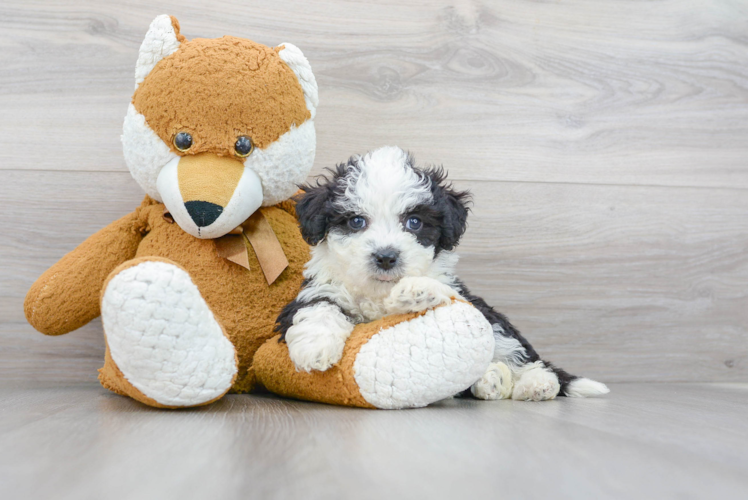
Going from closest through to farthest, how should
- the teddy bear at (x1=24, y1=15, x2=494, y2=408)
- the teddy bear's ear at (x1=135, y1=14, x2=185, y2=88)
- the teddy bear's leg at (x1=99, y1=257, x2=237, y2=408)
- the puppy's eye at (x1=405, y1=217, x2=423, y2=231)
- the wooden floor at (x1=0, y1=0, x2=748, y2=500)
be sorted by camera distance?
the teddy bear's leg at (x1=99, y1=257, x2=237, y2=408), the teddy bear at (x1=24, y1=15, x2=494, y2=408), the puppy's eye at (x1=405, y1=217, x2=423, y2=231), the teddy bear's ear at (x1=135, y1=14, x2=185, y2=88), the wooden floor at (x1=0, y1=0, x2=748, y2=500)

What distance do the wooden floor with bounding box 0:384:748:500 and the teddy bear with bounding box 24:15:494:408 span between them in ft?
0.19

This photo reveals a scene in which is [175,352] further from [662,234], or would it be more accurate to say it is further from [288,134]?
[662,234]

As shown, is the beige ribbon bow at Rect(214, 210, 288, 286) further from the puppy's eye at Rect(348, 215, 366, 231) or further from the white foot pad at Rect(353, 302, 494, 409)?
the white foot pad at Rect(353, 302, 494, 409)

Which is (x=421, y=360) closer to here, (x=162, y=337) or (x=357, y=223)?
(x=357, y=223)

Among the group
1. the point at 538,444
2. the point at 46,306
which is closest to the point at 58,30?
the point at 46,306

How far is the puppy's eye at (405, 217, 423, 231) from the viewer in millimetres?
1035

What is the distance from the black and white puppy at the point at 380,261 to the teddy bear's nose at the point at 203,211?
0.15 m

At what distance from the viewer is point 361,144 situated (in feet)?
5.02

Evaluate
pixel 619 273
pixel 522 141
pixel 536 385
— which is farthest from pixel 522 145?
pixel 536 385

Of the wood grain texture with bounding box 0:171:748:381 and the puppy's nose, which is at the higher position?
the puppy's nose

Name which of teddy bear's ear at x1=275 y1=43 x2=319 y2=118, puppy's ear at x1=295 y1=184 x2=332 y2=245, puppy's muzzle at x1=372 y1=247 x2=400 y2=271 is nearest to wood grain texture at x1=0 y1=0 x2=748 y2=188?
teddy bear's ear at x1=275 y1=43 x2=319 y2=118

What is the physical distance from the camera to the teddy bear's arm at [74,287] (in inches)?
44.1

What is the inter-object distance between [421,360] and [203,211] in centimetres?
46

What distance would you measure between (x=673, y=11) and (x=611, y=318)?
87 centimetres
